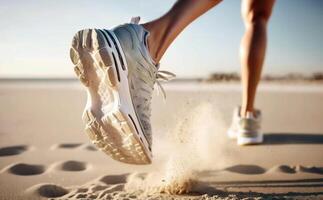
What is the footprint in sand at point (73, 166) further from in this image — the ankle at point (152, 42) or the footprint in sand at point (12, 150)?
the ankle at point (152, 42)

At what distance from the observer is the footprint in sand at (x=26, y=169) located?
168cm

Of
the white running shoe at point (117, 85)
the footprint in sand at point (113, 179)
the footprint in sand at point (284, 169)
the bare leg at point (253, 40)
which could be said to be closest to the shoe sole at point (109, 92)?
the white running shoe at point (117, 85)

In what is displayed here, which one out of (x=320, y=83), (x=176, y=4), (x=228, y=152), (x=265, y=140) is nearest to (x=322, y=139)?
(x=265, y=140)

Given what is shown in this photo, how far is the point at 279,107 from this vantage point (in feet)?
14.2

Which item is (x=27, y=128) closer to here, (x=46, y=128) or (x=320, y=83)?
(x=46, y=128)

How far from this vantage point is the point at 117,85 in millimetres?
1250

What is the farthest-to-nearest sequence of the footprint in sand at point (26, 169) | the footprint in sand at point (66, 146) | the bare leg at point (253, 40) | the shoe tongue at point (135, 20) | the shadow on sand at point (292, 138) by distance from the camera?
the shadow on sand at point (292, 138) < the footprint in sand at point (66, 146) < the bare leg at point (253, 40) < the footprint in sand at point (26, 169) < the shoe tongue at point (135, 20)

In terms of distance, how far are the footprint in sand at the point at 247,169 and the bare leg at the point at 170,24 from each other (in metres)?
0.64

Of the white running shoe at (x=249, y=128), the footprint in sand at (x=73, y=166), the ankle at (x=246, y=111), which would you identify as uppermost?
the ankle at (x=246, y=111)

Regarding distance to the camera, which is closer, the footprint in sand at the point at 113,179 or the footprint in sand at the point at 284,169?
the footprint in sand at the point at 113,179

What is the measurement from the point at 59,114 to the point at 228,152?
2187mm

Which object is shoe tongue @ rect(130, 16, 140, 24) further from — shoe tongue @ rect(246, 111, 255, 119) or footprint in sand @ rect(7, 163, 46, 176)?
shoe tongue @ rect(246, 111, 255, 119)

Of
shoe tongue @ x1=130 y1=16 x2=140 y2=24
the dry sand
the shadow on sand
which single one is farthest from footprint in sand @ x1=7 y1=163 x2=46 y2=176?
the shadow on sand

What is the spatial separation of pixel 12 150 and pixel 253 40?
54.7 inches
